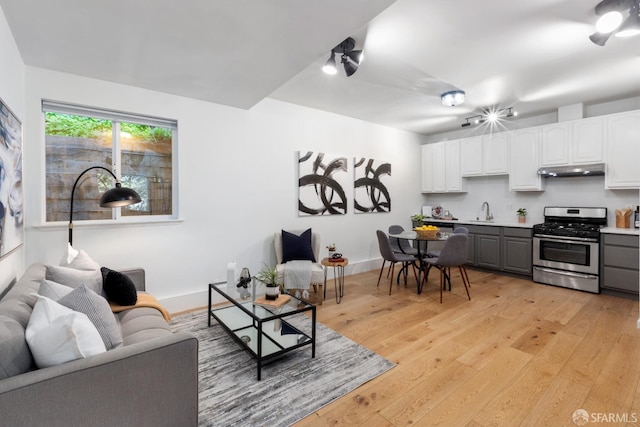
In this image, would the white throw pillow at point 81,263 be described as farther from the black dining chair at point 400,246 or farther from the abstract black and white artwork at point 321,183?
the black dining chair at point 400,246

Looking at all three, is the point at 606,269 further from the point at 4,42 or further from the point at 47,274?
the point at 4,42

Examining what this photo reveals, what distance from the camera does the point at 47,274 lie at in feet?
6.44

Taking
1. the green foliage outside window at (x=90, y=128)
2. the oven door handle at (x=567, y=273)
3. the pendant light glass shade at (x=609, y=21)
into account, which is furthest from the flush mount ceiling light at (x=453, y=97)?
the green foliage outside window at (x=90, y=128)

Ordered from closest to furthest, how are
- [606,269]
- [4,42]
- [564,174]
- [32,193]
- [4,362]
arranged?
1. [4,362]
2. [4,42]
3. [32,193]
4. [606,269]
5. [564,174]

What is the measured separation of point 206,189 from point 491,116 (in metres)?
4.51

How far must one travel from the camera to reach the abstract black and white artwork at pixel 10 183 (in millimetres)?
1815

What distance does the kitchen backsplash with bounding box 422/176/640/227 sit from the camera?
4215mm

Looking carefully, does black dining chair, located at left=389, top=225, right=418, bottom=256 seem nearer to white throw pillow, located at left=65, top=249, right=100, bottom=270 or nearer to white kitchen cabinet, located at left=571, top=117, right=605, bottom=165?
white kitchen cabinet, located at left=571, top=117, right=605, bottom=165

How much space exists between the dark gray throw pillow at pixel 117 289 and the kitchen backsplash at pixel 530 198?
17.5ft

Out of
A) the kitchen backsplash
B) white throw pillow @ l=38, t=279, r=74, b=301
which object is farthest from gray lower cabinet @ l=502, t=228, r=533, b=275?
white throw pillow @ l=38, t=279, r=74, b=301

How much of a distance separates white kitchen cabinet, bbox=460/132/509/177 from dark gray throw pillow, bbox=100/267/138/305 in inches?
218

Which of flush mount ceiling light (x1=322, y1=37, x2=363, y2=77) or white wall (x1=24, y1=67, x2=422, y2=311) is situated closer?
flush mount ceiling light (x1=322, y1=37, x2=363, y2=77)

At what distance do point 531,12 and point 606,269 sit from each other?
3.54 meters

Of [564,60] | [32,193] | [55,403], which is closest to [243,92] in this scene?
[32,193]
